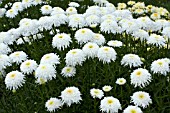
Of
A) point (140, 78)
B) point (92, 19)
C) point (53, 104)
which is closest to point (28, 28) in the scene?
point (92, 19)

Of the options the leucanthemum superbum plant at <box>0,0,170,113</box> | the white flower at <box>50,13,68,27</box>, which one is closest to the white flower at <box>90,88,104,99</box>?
the leucanthemum superbum plant at <box>0,0,170,113</box>

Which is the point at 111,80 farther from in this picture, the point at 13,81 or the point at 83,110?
the point at 13,81

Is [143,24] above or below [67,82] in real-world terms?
above

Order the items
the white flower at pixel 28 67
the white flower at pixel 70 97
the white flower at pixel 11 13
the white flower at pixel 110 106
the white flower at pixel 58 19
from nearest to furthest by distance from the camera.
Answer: the white flower at pixel 110 106 < the white flower at pixel 70 97 < the white flower at pixel 28 67 < the white flower at pixel 58 19 < the white flower at pixel 11 13

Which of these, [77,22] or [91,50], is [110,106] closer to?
[91,50]

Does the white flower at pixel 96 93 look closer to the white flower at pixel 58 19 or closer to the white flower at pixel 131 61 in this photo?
the white flower at pixel 131 61

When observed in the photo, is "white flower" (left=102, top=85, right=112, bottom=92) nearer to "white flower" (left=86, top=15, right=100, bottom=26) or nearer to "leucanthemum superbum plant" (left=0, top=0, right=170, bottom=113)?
"leucanthemum superbum plant" (left=0, top=0, right=170, bottom=113)

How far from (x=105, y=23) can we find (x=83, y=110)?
1170 mm

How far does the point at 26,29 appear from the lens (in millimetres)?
4543

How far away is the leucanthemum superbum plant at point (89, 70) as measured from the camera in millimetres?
3604

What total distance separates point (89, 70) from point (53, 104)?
700mm

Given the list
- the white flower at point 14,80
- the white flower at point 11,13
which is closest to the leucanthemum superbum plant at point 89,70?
the white flower at point 14,80

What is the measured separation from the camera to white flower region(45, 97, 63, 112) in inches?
139

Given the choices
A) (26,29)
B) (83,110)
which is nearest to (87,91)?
(83,110)
